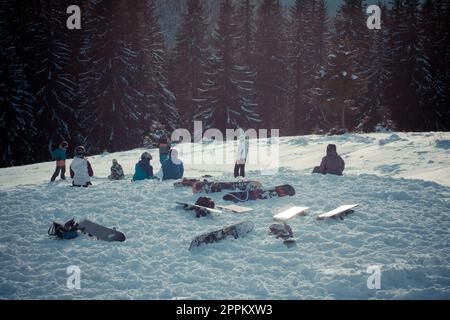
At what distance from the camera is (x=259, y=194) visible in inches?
363

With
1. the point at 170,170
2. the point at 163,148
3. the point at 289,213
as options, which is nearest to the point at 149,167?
the point at 170,170

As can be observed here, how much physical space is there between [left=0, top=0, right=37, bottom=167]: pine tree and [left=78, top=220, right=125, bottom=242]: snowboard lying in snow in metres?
23.8

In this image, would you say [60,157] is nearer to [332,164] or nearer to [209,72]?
[332,164]

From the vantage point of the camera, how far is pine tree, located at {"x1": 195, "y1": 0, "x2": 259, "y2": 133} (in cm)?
3278

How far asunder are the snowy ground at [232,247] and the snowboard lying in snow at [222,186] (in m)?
0.44

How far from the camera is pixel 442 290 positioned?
15.4ft

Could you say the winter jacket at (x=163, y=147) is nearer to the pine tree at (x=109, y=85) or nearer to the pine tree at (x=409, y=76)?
the pine tree at (x=109, y=85)

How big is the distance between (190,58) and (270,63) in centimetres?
880

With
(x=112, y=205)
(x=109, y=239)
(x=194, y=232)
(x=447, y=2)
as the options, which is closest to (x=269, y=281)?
(x=194, y=232)

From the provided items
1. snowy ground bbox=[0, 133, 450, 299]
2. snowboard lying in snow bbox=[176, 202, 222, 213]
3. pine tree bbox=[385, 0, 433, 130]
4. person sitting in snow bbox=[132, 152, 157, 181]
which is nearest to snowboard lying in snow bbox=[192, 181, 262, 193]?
snowy ground bbox=[0, 133, 450, 299]

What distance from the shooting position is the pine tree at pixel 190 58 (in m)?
37.9

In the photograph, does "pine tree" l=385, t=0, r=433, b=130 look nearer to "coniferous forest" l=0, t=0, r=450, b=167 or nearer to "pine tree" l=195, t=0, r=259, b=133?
"coniferous forest" l=0, t=0, r=450, b=167
